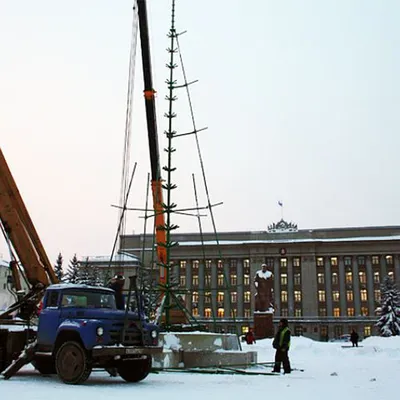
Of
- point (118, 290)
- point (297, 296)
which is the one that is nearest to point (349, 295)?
point (297, 296)

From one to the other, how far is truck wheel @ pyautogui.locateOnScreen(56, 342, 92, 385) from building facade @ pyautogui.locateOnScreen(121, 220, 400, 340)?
9851 centimetres

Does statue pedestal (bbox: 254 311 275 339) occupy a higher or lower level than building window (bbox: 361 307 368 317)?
lower

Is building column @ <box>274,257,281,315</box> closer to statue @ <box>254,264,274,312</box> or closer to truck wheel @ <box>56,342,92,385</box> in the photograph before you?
statue @ <box>254,264,274,312</box>

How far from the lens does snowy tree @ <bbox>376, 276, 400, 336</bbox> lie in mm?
71875

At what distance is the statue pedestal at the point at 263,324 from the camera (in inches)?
2114

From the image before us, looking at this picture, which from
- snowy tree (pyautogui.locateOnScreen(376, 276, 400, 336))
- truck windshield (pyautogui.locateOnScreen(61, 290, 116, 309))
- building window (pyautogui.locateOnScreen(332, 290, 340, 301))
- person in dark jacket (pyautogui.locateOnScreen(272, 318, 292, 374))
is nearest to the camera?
truck windshield (pyautogui.locateOnScreen(61, 290, 116, 309))

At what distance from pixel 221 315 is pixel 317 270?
69.8 feet

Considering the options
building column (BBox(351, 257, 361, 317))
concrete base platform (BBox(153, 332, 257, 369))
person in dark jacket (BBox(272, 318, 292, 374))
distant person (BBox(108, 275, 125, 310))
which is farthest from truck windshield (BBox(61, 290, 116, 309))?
building column (BBox(351, 257, 361, 317))

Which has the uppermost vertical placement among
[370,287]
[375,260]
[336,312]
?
[375,260]

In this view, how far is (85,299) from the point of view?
1401cm

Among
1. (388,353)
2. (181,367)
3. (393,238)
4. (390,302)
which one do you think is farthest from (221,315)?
(181,367)

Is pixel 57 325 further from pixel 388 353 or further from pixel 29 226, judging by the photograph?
pixel 388 353

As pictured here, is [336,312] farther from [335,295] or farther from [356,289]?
[356,289]

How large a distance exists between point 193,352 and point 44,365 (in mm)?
4824
